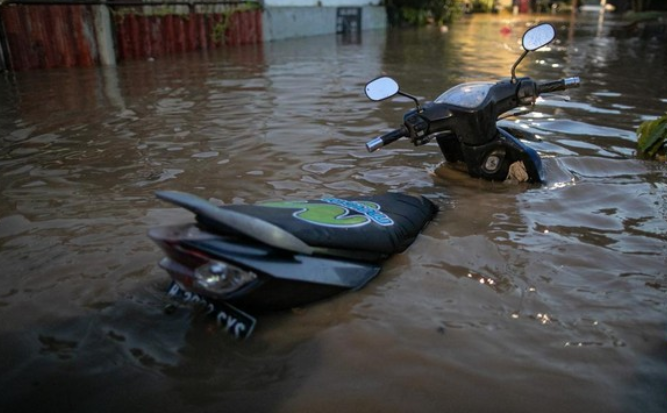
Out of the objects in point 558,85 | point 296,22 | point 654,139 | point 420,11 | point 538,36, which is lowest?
point 654,139

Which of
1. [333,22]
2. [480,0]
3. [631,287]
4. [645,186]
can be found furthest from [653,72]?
[480,0]

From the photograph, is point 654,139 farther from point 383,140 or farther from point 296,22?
point 296,22

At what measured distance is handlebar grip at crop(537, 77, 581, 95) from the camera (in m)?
3.53

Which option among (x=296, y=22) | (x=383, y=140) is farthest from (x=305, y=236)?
(x=296, y=22)

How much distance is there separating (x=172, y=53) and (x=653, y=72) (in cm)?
1209

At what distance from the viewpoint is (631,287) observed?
2666 millimetres

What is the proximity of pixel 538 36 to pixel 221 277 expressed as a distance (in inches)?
107

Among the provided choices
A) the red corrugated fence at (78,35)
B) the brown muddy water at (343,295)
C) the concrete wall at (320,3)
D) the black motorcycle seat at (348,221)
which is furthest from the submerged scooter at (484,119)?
the concrete wall at (320,3)

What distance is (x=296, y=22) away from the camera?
67.2 feet

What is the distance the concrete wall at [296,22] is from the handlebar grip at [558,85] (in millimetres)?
16349

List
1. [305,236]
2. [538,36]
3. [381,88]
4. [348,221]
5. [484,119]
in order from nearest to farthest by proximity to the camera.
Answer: [305,236]
[348,221]
[381,88]
[538,36]
[484,119]

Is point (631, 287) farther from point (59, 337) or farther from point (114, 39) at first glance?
point (114, 39)

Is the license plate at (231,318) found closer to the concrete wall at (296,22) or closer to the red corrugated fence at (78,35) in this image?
the red corrugated fence at (78,35)

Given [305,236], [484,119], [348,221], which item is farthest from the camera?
[484,119]
